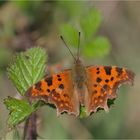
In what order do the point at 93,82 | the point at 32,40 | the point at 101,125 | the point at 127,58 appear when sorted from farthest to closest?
1. the point at 127,58
2. the point at 101,125
3. the point at 32,40
4. the point at 93,82

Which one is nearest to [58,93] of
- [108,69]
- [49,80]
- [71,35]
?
[49,80]

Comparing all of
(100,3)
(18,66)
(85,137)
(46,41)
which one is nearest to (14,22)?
(46,41)

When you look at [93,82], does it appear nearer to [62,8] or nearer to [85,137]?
[85,137]

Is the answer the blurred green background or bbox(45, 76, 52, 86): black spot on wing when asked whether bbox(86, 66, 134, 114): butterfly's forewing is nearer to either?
bbox(45, 76, 52, 86): black spot on wing

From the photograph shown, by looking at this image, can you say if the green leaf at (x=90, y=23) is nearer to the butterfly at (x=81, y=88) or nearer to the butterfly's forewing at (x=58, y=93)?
the butterfly at (x=81, y=88)

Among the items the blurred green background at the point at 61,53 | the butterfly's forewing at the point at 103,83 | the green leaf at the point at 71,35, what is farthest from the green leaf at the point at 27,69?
the blurred green background at the point at 61,53

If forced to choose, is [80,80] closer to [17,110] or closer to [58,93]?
[58,93]
